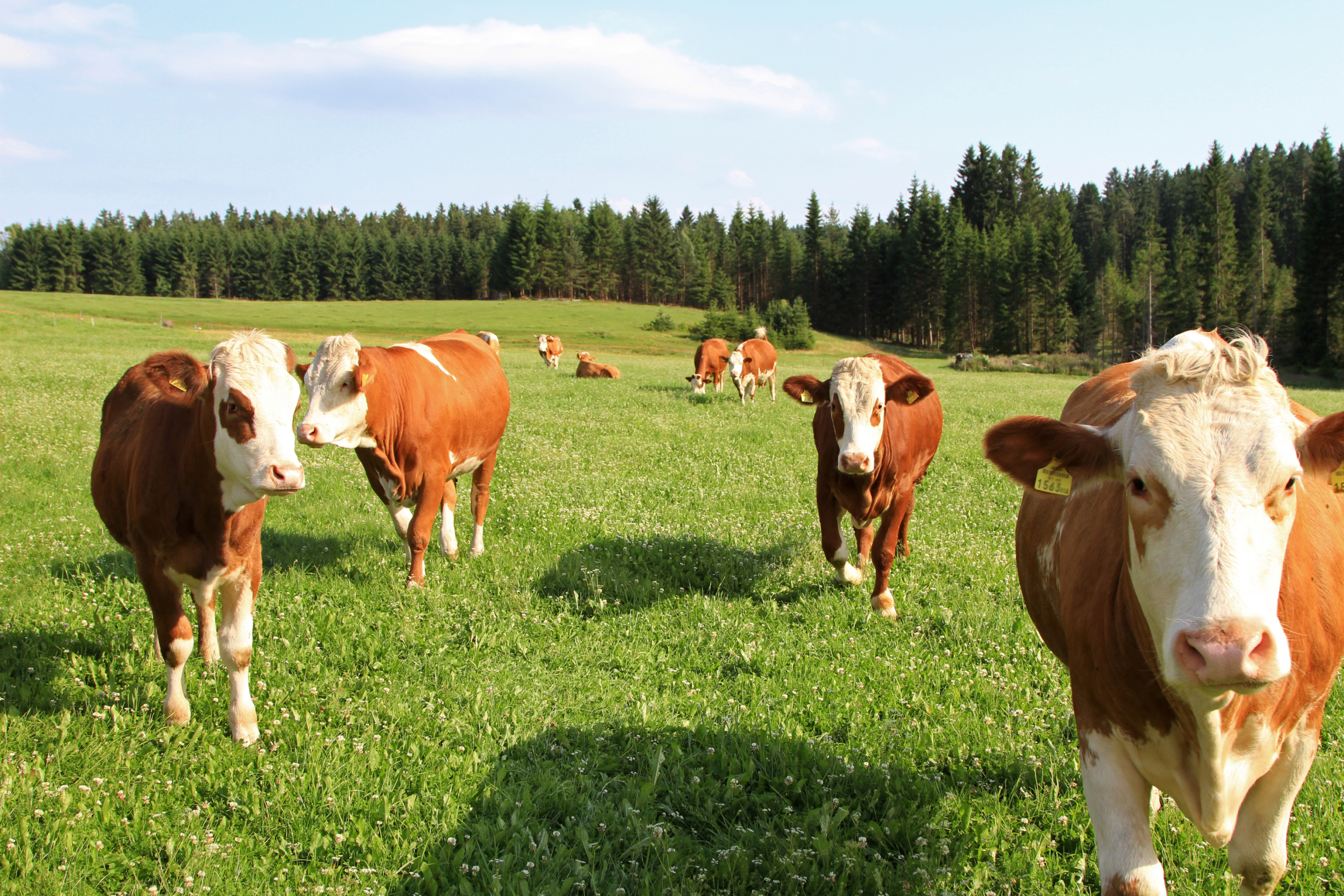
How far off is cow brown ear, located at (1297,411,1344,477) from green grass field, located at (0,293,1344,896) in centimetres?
207

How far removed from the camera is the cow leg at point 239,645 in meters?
5.02

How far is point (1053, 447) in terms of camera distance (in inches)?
125

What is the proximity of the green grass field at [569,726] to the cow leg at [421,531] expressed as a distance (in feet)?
0.75

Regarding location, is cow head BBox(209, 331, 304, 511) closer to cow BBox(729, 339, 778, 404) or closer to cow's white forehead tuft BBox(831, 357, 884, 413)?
cow's white forehead tuft BBox(831, 357, 884, 413)

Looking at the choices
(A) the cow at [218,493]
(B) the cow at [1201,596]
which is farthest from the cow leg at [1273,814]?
(A) the cow at [218,493]

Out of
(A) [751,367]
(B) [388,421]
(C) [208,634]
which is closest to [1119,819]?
(C) [208,634]

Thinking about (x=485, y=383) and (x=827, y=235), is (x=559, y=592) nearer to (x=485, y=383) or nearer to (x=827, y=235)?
(x=485, y=383)

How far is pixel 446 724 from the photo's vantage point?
5.08 metres

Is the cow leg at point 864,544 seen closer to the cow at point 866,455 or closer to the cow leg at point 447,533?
the cow at point 866,455

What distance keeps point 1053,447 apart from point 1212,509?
0.71 meters

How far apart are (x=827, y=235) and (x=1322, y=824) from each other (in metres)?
122

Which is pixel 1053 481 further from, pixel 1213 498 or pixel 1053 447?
pixel 1213 498

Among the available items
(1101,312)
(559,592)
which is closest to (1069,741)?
(559,592)

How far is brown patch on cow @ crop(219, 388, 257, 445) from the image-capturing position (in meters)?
4.87
